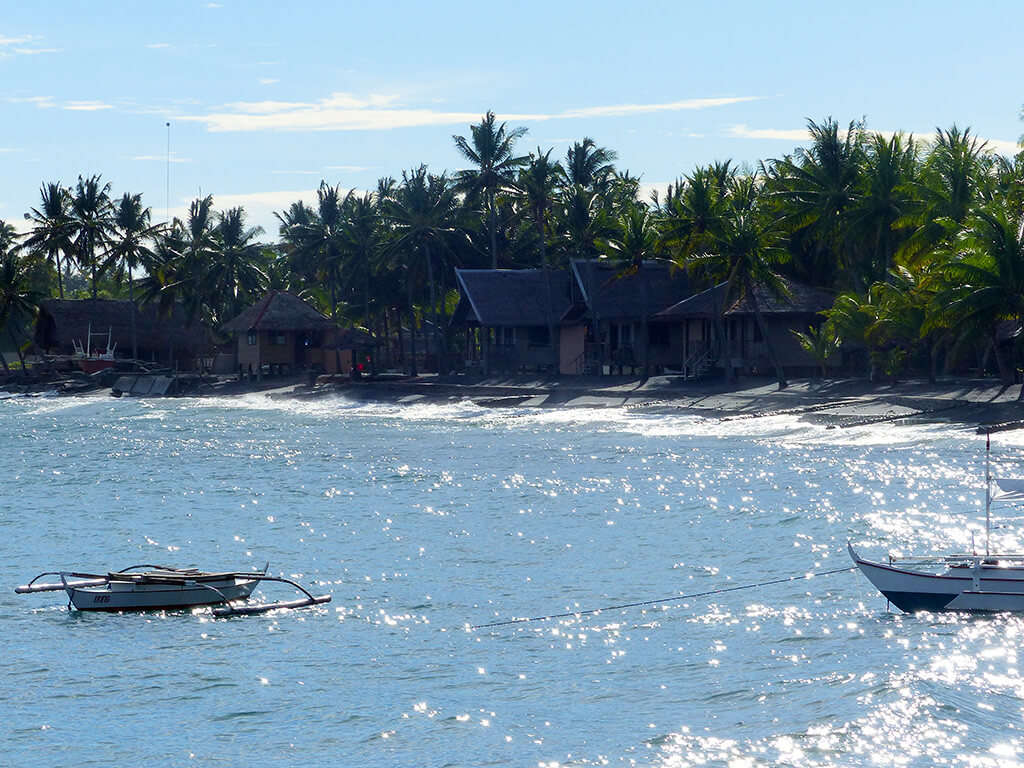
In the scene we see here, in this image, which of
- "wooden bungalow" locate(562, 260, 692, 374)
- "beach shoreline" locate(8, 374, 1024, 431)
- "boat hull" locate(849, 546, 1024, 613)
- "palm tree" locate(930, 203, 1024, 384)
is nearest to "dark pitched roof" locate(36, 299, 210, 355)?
"beach shoreline" locate(8, 374, 1024, 431)

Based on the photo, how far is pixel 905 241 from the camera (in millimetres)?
53812

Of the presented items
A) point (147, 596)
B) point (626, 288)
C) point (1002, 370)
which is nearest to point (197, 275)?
point (626, 288)

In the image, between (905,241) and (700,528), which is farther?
(905,241)

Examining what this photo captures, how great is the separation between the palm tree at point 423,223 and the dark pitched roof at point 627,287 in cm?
1074

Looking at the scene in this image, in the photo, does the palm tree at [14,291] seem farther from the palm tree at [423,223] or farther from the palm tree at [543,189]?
the palm tree at [543,189]

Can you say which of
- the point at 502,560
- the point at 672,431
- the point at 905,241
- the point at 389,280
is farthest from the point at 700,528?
the point at 389,280

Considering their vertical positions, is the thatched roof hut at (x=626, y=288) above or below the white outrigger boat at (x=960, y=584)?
above

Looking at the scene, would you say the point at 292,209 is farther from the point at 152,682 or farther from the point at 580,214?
the point at 152,682

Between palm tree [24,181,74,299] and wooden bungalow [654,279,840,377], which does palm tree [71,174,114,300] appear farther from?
wooden bungalow [654,279,840,377]

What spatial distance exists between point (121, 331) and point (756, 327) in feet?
160

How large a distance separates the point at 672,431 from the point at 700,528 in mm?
19686

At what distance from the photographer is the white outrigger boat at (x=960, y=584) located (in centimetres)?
1731

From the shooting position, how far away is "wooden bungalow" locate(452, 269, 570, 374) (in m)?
67.9

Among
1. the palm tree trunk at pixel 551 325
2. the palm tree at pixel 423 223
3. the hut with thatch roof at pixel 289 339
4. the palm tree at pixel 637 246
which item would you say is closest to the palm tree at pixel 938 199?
the palm tree at pixel 637 246
